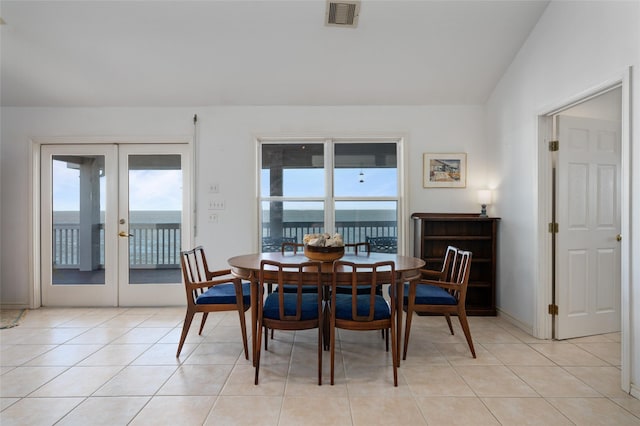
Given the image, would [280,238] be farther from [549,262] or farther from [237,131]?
[549,262]

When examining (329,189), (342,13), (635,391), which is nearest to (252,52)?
(342,13)

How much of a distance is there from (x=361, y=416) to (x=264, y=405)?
1.88ft

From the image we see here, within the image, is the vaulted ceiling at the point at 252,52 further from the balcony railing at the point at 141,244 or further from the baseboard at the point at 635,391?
the baseboard at the point at 635,391

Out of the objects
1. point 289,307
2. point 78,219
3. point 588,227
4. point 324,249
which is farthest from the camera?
point 78,219

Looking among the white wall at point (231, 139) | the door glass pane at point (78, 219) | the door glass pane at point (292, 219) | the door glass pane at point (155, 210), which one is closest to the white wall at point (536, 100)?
the white wall at point (231, 139)

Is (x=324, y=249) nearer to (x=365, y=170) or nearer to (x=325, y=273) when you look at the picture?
(x=325, y=273)

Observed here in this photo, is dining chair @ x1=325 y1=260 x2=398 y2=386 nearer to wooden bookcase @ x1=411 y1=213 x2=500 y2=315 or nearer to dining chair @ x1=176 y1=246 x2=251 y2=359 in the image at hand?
dining chair @ x1=176 y1=246 x2=251 y2=359

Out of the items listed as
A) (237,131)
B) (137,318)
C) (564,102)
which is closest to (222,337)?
(137,318)

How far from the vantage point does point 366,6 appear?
2.85 meters

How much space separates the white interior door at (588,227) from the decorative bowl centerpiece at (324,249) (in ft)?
6.67

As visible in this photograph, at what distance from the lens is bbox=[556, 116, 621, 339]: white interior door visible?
298cm

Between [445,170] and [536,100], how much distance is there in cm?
114

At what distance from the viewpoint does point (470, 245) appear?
148 inches

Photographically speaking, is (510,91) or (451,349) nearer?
(451,349)
